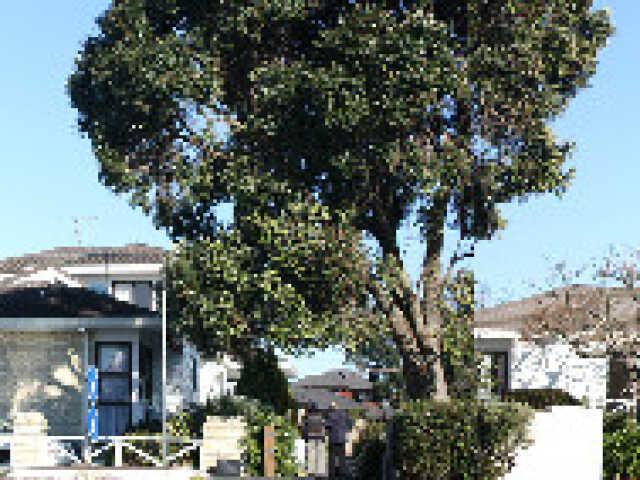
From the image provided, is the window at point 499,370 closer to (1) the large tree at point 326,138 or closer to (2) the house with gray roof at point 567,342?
→ (2) the house with gray roof at point 567,342

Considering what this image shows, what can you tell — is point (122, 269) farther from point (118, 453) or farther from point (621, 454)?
point (621, 454)

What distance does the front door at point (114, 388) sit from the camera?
29.4 meters

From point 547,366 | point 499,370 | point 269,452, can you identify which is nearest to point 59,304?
point 269,452

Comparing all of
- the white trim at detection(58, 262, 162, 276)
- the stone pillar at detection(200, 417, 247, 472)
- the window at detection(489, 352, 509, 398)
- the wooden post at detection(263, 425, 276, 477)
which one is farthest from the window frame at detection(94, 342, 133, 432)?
the window at detection(489, 352, 509, 398)

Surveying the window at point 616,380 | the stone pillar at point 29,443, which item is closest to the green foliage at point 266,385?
the stone pillar at point 29,443

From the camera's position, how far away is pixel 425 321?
82.5ft

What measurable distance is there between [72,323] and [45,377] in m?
1.70

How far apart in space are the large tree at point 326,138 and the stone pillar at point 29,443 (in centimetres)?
469

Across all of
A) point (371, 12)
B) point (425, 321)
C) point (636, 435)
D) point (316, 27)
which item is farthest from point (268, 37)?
point (636, 435)

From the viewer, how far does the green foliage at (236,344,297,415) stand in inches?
1147

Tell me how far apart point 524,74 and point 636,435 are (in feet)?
23.6

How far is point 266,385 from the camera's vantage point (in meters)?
29.3

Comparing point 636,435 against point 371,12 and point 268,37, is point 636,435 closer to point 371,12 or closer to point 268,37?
point 371,12

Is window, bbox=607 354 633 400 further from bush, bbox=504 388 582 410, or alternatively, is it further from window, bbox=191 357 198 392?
window, bbox=191 357 198 392
